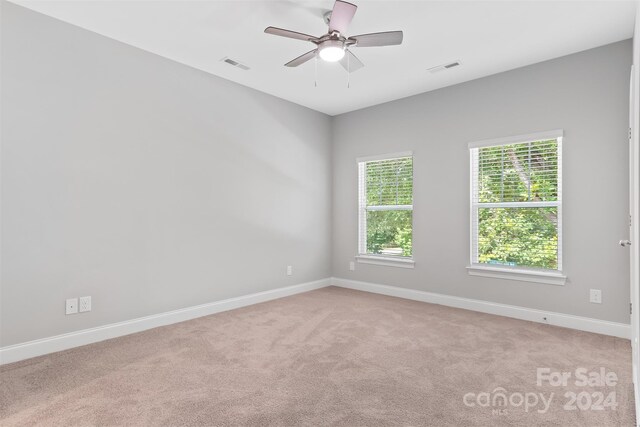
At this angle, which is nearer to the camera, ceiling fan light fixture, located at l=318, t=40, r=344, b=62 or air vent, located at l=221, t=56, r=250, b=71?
ceiling fan light fixture, located at l=318, t=40, r=344, b=62

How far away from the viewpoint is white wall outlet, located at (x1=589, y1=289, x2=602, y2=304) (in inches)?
128

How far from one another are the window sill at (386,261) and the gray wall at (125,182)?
1.11 meters

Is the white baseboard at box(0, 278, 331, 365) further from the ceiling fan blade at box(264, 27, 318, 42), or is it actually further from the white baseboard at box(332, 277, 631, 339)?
the ceiling fan blade at box(264, 27, 318, 42)

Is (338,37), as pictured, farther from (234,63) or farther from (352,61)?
(234,63)

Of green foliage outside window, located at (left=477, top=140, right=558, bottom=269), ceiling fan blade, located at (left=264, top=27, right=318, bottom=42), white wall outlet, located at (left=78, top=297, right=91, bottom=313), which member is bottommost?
white wall outlet, located at (left=78, top=297, right=91, bottom=313)

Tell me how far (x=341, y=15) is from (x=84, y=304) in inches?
122

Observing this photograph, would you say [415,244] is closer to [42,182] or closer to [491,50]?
[491,50]

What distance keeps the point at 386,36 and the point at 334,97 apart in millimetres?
2159

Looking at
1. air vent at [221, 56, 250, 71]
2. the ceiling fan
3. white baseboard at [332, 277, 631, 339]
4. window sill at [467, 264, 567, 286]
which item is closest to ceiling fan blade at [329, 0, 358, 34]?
the ceiling fan

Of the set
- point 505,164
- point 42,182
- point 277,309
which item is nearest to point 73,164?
point 42,182

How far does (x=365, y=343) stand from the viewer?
3.01m

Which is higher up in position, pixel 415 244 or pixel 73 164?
pixel 73 164

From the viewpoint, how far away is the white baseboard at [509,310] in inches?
125

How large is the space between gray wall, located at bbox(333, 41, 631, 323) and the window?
98 mm
